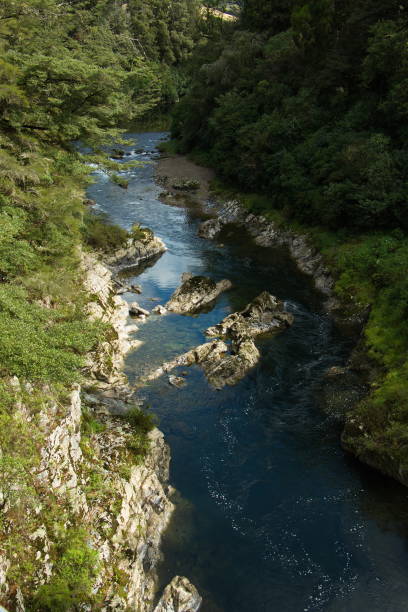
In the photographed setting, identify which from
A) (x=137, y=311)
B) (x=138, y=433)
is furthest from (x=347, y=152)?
(x=138, y=433)

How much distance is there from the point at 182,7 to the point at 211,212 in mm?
121531

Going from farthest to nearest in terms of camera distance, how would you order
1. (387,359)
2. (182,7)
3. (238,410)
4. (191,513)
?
(182,7), (387,359), (238,410), (191,513)

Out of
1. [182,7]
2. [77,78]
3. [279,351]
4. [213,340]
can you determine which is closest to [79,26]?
[77,78]

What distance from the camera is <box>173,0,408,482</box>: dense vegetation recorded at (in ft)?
77.5

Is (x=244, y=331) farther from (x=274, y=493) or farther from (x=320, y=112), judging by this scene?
(x=320, y=112)

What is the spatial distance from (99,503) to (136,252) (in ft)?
91.8

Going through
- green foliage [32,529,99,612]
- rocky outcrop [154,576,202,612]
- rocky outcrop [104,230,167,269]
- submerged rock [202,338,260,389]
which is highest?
green foliage [32,529,99,612]

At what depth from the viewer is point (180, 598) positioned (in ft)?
43.9

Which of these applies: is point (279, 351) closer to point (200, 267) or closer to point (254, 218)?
point (200, 267)

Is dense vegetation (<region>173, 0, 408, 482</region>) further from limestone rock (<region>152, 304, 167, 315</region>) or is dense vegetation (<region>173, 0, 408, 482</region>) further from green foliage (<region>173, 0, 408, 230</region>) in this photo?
limestone rock (<region>152, 304, 167, 315</region>)

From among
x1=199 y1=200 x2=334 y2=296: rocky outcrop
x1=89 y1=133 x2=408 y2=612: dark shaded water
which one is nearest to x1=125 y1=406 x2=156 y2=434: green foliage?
x1=89 y1=133 x2=408 y2=612: dark shaded water

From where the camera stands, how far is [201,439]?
2020cm

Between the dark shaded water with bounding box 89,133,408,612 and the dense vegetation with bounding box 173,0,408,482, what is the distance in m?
2.19

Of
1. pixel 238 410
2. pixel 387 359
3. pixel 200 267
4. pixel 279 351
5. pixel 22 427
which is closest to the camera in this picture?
pixel 22 427
